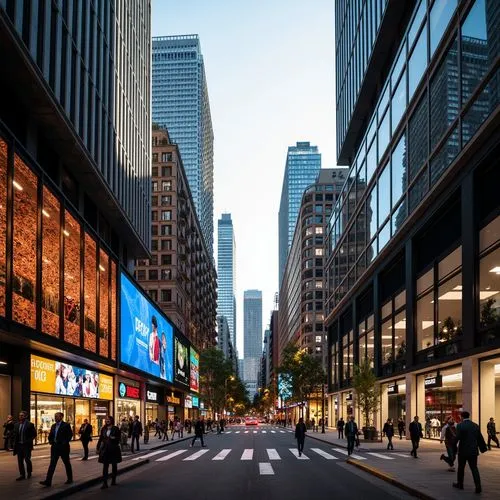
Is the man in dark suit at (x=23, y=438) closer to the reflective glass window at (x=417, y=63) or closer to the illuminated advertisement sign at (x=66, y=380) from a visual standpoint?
the illuminated advertisement sign at (x=66, y=380)

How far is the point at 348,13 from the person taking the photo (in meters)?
72.2

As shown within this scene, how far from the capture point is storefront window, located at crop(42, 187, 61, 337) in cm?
3319

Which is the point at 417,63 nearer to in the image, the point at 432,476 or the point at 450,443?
the point at 450,443

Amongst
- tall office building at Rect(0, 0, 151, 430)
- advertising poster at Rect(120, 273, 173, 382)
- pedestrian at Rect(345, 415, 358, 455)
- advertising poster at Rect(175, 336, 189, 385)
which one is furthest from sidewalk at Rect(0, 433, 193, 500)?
advertising poster at Rect(175, 336, 189, 385)

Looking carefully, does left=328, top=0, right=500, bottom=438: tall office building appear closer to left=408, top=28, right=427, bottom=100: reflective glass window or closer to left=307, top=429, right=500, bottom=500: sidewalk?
left=408, top=28, right=427, bottom=100: reflective glass window

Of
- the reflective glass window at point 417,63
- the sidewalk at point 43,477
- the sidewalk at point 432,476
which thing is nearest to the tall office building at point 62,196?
the sidewalk at point 43,477

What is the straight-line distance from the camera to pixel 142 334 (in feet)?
192

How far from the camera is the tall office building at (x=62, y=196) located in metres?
29.2

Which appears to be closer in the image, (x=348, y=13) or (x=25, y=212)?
(x=25, y=212)

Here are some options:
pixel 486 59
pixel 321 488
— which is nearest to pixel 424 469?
pixel 321 488

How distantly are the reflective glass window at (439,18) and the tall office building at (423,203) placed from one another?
7 cm

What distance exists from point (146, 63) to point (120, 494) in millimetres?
59148

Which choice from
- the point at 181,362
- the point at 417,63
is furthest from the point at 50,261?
the point at 181,362

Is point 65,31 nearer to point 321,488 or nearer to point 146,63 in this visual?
point 321,488
